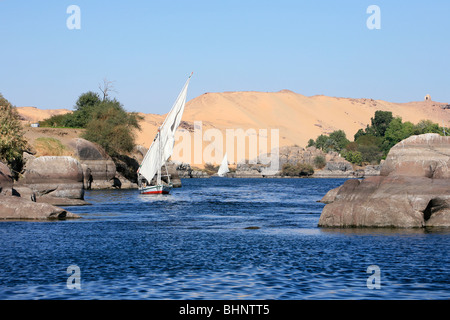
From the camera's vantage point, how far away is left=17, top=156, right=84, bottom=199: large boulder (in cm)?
5447

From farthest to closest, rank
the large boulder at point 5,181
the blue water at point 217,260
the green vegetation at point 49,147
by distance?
the green vegetation at point 49,147 → the large boulder at point 5,181 → the blue water at point 217,260

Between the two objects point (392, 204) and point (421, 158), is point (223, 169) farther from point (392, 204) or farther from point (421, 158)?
point (392, 204)

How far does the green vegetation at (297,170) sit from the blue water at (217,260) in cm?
13589

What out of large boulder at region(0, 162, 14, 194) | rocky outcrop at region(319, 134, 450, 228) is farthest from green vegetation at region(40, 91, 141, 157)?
rocky outcrop at region(319, 134, 450, 228)

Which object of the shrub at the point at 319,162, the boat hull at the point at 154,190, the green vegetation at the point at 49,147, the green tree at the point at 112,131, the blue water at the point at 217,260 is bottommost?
the blue water at the point at 217,260

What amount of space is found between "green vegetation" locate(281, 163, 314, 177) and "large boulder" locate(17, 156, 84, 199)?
122 meters

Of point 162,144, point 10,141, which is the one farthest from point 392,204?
point 162,144

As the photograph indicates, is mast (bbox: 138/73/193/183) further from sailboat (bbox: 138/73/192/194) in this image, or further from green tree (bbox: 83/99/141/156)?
green tree (bbox: 83/99/141/156)

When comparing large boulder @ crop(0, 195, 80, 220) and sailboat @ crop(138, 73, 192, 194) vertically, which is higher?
sailboat @ crop(138, 73, 192, 194)

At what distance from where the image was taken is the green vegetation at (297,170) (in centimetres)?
17314

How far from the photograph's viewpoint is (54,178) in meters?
55.1

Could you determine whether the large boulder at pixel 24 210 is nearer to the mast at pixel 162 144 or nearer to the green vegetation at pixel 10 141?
the green vegetation at pixel 10 141

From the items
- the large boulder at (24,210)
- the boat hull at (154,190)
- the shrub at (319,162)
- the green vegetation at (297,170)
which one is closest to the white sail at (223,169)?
the green vegetation at (297,170)
